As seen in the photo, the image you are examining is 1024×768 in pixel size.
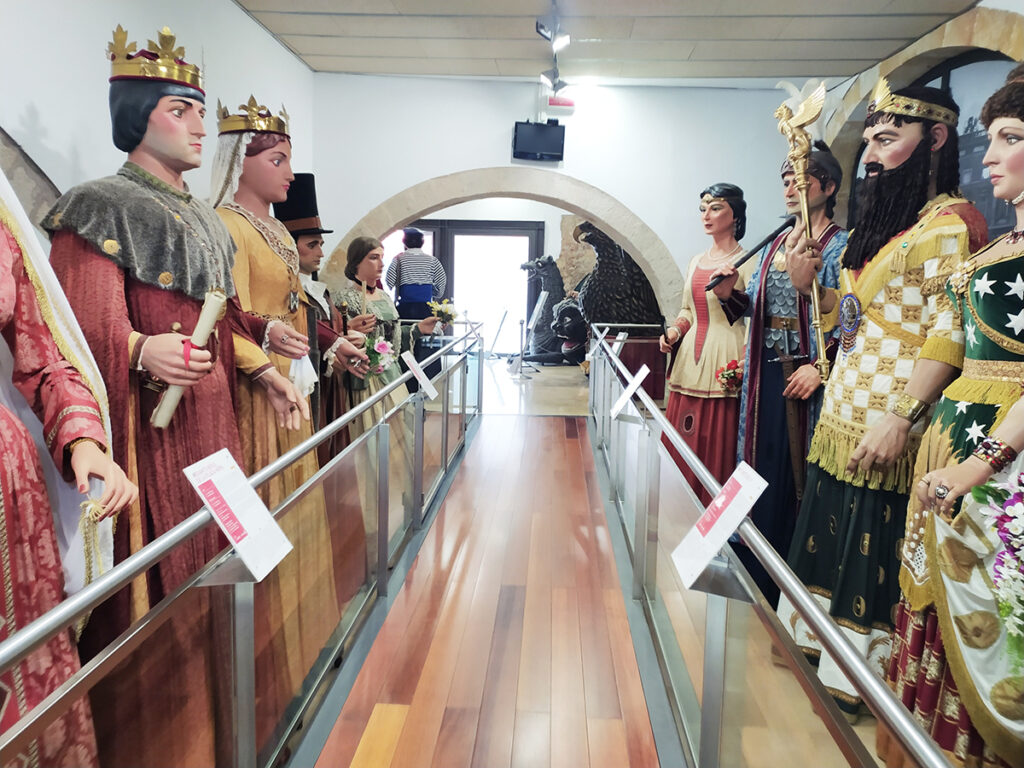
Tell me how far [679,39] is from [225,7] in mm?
2817

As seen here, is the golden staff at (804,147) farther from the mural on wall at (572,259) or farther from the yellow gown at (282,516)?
the mural on wall at (572,259)

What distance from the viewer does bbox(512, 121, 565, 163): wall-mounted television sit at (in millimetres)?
5594

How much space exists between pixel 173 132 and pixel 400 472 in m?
1.74

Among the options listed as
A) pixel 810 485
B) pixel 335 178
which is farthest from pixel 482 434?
pixel 810 485

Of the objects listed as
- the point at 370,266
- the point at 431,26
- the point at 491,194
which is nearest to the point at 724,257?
the point at 370,266

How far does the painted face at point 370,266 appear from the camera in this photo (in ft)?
13.0

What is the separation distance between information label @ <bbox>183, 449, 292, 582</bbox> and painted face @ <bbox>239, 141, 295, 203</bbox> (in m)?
1.37

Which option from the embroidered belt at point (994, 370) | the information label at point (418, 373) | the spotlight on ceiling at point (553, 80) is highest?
the spotlight on ceiling at point (553, 80)

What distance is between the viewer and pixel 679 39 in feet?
15.3

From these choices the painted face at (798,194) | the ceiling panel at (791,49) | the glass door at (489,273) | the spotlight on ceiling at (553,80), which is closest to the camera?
the painted face at (798,194)

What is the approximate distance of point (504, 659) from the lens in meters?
2.38

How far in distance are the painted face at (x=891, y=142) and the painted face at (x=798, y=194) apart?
0.44 metres

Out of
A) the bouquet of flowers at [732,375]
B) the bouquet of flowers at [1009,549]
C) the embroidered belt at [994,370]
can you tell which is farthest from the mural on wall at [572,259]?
the bouquet of flowers at [1009,549]

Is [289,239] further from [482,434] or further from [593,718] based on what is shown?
[482,434]
